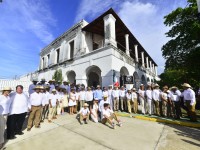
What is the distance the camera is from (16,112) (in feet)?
14.3

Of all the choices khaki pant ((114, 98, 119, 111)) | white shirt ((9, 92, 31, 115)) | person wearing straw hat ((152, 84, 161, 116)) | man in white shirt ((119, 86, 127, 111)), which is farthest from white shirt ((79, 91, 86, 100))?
person wearing straw hat ((152, 84, 161, 116))

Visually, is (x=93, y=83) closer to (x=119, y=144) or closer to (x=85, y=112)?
(x=85, y=112)

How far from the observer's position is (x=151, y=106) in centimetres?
746

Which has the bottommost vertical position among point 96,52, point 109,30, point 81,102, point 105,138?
point 105,138

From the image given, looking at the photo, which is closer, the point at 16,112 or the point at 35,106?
the point at 16,112

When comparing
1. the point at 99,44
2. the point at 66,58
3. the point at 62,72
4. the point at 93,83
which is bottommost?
the point at 93,83

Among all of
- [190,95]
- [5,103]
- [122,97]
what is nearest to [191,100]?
[190,95]

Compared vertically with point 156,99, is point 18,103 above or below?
above

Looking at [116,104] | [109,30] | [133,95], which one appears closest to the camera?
[133,95]

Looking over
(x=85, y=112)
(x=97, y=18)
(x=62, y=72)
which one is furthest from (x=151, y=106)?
(x=62, y=72)

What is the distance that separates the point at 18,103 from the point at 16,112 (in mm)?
309

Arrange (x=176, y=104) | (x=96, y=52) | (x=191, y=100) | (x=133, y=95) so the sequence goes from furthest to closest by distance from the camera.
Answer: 1. (x=96, y=52)
2. (x=133, y=95)
3. (x=176, y=104)
4. (x=191, y=100)

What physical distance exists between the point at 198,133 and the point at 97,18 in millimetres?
11738

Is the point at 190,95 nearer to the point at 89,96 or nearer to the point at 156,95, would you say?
the point at 156,95
